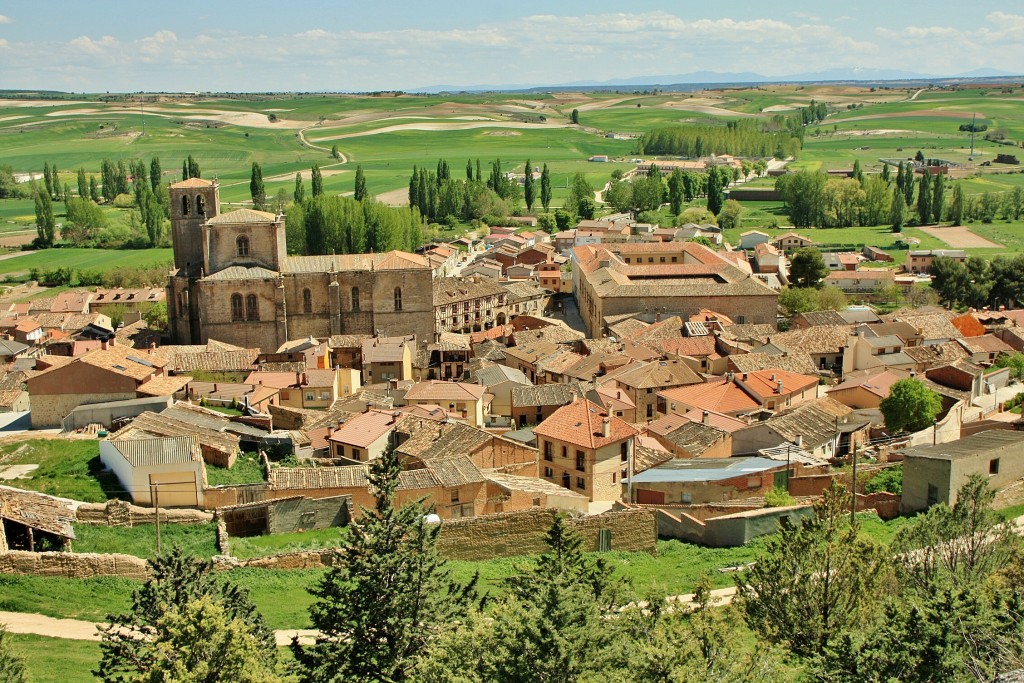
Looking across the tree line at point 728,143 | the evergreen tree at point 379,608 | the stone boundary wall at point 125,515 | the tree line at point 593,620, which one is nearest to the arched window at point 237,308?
the stone boundary wall at point 125,515

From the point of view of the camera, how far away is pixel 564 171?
545 feet

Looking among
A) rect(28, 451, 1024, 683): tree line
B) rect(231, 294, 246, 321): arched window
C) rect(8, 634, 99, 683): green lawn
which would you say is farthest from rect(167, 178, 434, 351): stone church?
rect(8, 634, 99, 683): green lawn

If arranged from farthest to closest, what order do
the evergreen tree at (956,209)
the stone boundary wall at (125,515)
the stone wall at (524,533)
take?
the evergreen tree at (956,209)
the stone boundary wall at (125,515)
the stone wall at (524,533)

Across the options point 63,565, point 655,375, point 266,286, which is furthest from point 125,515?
point 266,286

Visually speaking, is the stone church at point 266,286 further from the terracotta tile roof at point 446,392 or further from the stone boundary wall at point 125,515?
the stone boundary wall at point 125,515

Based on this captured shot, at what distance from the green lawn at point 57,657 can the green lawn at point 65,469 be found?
6872 mm

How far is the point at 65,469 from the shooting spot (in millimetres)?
27062

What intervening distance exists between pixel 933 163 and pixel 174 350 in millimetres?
141395

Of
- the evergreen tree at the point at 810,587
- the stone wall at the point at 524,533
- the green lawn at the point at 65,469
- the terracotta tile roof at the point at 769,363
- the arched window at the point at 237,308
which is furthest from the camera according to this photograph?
the arched window at the point at 237,308

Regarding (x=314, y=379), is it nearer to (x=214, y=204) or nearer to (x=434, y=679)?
(x=214, y=204)

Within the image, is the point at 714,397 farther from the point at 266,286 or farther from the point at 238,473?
the point at 266,286

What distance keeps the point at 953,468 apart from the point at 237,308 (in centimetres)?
3516

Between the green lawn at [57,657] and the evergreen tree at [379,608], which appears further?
the green lawn at [57,657]

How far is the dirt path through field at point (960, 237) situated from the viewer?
95.1m
